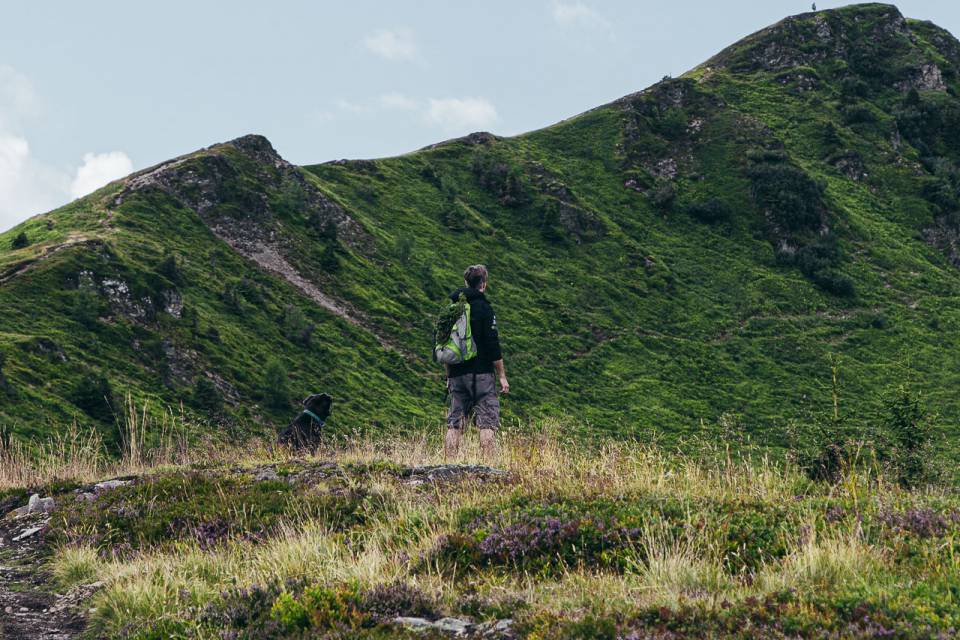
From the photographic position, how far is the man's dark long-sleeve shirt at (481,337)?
10688mm

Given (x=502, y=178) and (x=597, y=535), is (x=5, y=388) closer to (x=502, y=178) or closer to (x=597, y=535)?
(x=597, y=535)

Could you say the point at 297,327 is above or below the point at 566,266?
below

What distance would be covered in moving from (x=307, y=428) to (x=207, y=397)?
31.2m

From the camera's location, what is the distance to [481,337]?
1072cm

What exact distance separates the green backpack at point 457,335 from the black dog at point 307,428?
3.11 m

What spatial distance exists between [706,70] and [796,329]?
62.5m

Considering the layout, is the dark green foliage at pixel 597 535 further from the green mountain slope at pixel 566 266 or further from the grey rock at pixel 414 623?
the green mountain slope at pixel 566 266

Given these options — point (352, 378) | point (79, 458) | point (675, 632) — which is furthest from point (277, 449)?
point (352, 378)

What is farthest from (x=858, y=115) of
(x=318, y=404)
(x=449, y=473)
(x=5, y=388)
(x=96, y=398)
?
(x=449, y=473)

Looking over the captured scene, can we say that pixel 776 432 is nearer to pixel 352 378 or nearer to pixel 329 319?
pixel 352 378

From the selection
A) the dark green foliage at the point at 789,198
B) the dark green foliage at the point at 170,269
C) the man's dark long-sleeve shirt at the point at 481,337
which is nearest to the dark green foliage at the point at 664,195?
the dark green foliage at the point at 789,198

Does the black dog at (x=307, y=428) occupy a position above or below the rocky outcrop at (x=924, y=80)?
below

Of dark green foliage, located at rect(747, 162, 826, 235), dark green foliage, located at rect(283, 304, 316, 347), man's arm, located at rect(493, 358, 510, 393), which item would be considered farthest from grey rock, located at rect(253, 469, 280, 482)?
dark green foliage, located at rect(747, 162, 826, 235)

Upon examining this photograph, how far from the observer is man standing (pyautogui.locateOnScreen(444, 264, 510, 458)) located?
35.0 ft
